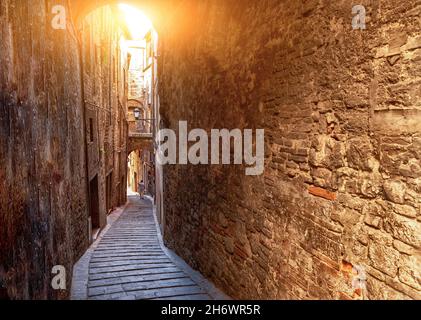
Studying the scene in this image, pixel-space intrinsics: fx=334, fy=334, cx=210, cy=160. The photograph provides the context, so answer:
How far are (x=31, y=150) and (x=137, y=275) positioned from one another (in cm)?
324

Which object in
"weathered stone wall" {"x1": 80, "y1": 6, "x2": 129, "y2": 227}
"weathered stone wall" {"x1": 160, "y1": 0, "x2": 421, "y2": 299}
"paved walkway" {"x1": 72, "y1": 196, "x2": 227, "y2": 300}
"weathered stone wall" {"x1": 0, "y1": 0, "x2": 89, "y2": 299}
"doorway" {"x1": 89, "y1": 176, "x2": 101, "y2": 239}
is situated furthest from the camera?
"doorway" {"x1": 89, "y1": 176, "x2": 101, "y2": 239}

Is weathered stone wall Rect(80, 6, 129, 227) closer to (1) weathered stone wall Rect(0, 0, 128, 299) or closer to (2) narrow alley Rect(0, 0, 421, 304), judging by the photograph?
(1) weathered stone wall Rect(0, 0, 128, 299)

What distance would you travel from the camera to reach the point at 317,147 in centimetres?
265

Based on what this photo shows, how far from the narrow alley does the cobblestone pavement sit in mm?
40

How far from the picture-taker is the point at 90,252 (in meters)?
7.14

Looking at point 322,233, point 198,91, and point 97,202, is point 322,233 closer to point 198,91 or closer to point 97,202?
point 198,91

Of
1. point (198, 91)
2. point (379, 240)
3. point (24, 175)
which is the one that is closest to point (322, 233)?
point (379, 240)

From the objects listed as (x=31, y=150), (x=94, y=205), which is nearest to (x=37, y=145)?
(x=31, y=150)

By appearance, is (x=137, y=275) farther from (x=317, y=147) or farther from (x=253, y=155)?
(x=317, y=147)

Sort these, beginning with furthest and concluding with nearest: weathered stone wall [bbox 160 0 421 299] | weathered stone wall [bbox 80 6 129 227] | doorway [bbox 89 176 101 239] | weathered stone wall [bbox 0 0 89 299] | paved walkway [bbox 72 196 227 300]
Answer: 1. doorway [bbox 89 176 101 239]
2. weathered stone wall [bbox 80 6 129 227]
3. paved walkway [bbox 72 196 227 300]
4. weathered stone wall [bbox 0 0 89 299]
5. weathered stone wall [bbox 160 0 421 299]

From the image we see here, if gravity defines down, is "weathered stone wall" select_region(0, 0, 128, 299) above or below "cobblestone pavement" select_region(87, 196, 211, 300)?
Answer: above

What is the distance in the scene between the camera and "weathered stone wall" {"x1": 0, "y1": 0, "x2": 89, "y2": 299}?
217 centimetres

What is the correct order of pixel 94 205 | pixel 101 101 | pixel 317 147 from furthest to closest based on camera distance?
pixel 101 101 < pixel 94 205 < pixel 317 147

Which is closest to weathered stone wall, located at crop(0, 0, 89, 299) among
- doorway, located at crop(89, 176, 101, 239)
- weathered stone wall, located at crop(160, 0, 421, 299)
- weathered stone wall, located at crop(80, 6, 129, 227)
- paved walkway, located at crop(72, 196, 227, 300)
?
paved walkway, located at crop(72, 196, 227, 300)
